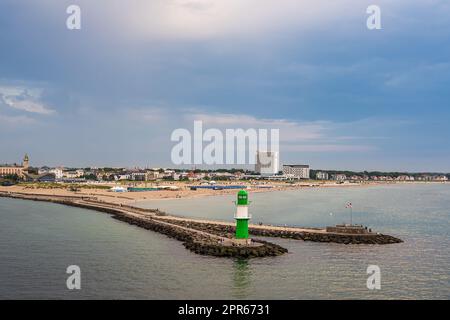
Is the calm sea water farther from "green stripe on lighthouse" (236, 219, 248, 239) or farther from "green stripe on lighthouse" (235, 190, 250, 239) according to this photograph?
"green stripe on lighthouse" (235, 190, 250, 239)

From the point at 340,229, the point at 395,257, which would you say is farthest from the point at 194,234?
the point at 395,257


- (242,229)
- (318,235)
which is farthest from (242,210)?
(318,235)

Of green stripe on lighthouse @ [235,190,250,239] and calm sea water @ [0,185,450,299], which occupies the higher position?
green stripe on lighthouse @ [235,190,250,239]

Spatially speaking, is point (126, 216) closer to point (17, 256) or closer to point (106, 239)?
point (106, 239)

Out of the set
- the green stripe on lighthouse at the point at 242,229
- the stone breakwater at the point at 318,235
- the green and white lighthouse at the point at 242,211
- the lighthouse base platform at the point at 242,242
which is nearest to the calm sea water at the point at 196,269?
the stone breakwater at the point at 318,235

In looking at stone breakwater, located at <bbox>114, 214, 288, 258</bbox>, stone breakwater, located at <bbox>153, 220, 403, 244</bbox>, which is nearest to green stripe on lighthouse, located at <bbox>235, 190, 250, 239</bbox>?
stone breakwater, located at <bbox>114, 214, 288, 258</bbox>

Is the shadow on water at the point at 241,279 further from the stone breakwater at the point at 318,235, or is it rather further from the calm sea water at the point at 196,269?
the stone breakwater at the point at 318,235

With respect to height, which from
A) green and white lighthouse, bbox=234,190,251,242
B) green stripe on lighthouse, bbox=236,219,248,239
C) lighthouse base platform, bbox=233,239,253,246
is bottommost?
lighthouse base platform, bbox=233,239,253,246
